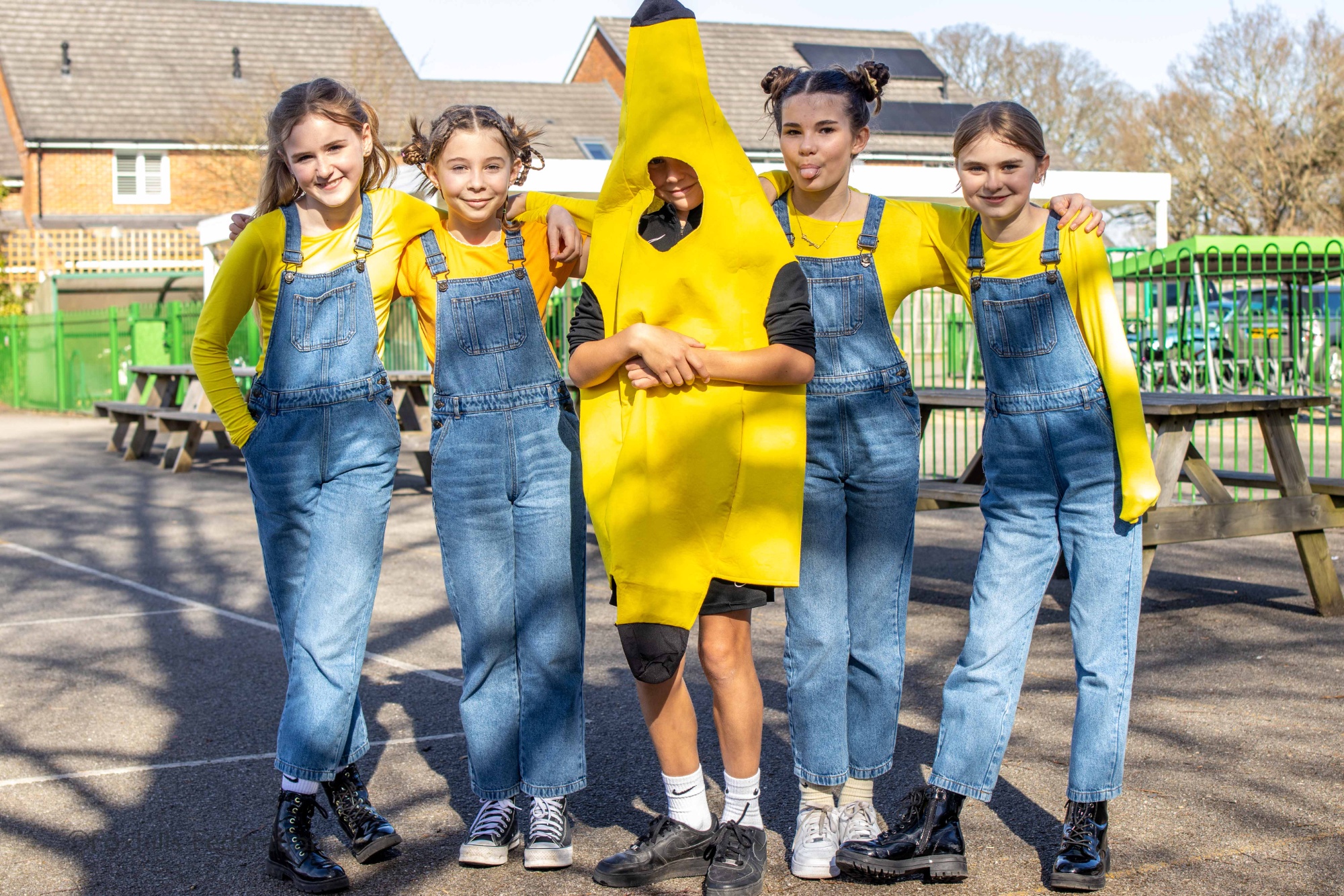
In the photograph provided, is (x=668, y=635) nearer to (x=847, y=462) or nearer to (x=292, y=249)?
(x=847, y=462)

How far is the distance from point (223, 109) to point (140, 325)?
14.0 m

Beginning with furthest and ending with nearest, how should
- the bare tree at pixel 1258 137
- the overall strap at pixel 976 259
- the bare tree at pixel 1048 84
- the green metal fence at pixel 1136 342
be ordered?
the bare tree at pixel 1048 84
the bare tree at pixel 1258 137
the green metal fence at pixel 1136 342
the overall strap at pixel 976 259

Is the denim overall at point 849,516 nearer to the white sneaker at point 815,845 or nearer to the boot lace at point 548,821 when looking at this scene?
the white sneaker at point 815,845

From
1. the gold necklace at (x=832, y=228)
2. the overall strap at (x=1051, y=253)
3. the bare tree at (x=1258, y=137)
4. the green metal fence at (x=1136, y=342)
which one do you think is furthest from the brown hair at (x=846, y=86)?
the bare tree at (x=1258, y=137)

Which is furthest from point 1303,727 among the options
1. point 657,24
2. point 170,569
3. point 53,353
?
point 53,353

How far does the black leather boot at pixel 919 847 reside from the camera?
127 inches

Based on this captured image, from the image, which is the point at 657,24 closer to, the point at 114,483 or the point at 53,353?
the point at 114,483

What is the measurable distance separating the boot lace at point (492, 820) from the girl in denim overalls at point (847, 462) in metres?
0.77

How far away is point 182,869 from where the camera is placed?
11.3ft

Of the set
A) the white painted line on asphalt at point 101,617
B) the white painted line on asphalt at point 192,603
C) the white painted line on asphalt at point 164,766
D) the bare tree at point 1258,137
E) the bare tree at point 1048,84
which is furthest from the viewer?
the bare tree at point 1048,84

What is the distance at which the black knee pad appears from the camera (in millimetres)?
3059

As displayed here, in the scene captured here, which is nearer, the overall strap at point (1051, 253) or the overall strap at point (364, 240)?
the overall strap at point (1051, 253)

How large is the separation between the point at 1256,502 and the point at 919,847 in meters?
3.59

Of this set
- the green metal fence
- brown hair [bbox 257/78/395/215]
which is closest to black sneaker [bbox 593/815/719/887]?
brown hair [bbox 257/78/395/215]
